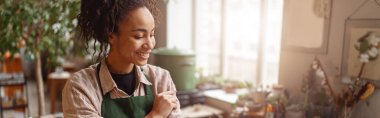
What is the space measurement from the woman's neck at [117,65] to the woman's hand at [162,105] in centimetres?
14

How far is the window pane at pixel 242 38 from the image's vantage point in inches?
114

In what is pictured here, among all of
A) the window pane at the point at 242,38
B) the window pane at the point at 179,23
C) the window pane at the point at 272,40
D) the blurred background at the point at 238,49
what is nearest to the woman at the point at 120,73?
the blurred background at the point at 238,49

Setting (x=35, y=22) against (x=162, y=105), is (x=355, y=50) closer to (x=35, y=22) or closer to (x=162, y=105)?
(x=162, y=105)

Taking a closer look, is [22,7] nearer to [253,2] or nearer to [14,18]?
[14,18]

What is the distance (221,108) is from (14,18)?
66.1 inches

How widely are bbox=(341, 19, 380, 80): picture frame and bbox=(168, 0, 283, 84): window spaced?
2.72ft

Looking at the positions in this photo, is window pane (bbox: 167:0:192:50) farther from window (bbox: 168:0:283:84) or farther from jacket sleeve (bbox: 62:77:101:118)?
jacket sleeve (bbox: 62:77:101:118)

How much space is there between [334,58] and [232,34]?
1369 millimetres

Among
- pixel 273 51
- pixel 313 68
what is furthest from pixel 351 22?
pixel 273 51

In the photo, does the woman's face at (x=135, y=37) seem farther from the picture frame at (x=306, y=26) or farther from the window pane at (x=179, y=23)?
Result: the window pane at (x=179, y=23)

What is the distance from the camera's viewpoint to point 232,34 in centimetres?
318

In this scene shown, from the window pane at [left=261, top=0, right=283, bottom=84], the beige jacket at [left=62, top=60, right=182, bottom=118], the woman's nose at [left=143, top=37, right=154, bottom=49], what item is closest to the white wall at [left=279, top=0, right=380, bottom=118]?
the window pane at [left=261, top=0, right=283, bottom=84]

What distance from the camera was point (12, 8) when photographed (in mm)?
2434

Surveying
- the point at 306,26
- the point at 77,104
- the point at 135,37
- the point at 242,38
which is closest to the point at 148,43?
the point at 135,37
